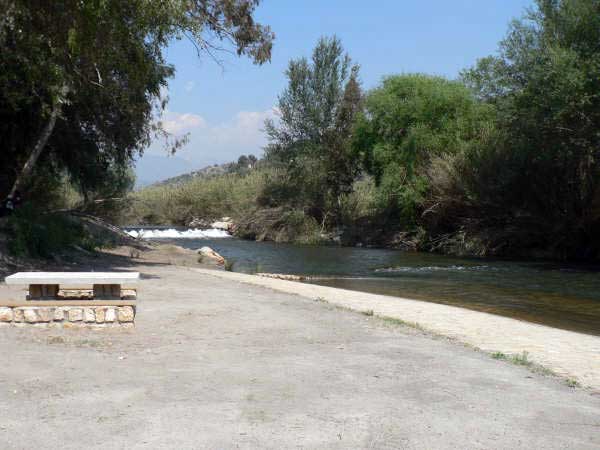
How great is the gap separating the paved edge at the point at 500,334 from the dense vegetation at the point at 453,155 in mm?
15076

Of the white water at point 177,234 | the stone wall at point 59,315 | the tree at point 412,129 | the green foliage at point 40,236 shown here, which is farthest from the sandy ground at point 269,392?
the white water at point 177,234

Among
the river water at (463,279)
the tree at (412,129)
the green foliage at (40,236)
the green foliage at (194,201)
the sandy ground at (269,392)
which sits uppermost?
the tree at (412,129)

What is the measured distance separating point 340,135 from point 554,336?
3883 centimetres

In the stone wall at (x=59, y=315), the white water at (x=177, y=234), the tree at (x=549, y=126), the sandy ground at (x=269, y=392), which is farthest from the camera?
the white water at (x=177, y=234)

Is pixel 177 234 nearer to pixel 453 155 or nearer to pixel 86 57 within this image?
pixel 453 155

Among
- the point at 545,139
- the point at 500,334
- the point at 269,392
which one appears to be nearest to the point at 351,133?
the point at 545,139

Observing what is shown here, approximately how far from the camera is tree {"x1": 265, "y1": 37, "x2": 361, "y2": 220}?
1914 inches

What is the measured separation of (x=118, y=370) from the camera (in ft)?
23.7

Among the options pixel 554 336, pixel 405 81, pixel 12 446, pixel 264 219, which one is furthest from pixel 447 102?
pixel 12 446

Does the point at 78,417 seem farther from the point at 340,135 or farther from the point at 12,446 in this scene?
the point at 340,135

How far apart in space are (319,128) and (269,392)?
43.7 m

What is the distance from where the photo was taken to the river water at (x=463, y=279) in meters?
16.2

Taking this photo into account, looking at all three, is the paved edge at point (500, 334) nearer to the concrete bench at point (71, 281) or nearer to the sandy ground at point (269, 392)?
the sandy ground at point (269, 392)

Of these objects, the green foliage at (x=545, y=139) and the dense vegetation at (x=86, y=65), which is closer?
the dense vegetation at (x=86, y=65)
